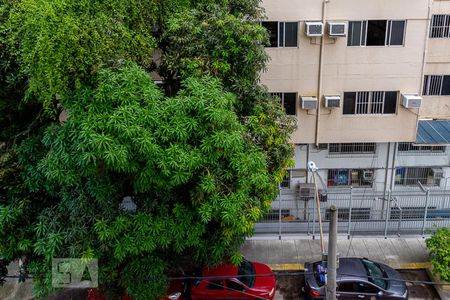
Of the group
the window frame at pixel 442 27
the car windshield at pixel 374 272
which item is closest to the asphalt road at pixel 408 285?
the car windshield at pixel 374 272

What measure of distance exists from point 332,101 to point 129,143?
8.54m

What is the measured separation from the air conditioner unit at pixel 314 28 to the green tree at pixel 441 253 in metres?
6.68

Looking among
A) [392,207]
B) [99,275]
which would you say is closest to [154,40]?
[99,275]

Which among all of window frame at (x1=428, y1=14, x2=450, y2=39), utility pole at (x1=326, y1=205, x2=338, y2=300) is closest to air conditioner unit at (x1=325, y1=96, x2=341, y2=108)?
window frame at (x1=428, y1=14, x2=450, y2=39)

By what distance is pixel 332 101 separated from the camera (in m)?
14.4

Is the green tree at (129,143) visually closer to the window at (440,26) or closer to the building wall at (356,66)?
the building wall at (356,66)

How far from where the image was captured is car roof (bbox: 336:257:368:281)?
11375mm

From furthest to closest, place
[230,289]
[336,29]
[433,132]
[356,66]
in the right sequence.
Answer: [433,132], [356,66], [336,29], [230,289]

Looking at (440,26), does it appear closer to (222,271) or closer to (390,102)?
(390,102)

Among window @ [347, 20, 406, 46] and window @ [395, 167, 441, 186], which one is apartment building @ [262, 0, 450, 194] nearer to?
window @ [347, 20, 406, 46]

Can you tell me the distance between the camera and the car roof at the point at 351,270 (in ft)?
37.3

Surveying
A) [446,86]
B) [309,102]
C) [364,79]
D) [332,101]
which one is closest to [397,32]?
[364,79]

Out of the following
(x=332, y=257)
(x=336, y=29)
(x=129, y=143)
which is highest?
(x=336, y=29)

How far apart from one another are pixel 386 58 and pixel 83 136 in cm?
1045
